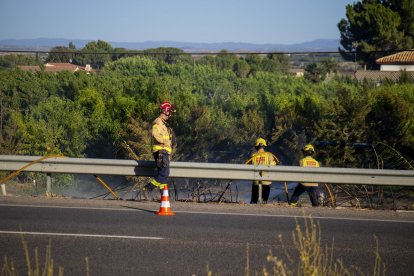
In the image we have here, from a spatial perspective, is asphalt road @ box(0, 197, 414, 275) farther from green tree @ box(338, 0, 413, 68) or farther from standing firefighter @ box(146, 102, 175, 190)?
green tree @ box(338, 0, 413, 68)

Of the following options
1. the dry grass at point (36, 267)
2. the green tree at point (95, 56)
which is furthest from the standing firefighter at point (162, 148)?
the green tree at point (95, 56)

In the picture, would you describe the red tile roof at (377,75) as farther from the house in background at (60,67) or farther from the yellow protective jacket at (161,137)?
the yellow protective jacket at (161,137)

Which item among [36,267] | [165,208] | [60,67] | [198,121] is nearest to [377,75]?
[198,121]

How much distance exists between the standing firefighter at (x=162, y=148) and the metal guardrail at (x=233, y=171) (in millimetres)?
363

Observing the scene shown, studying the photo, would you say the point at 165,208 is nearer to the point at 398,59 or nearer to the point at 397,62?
the point at 397,62

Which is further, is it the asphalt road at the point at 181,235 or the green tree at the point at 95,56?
the green tree at the point at 95,56

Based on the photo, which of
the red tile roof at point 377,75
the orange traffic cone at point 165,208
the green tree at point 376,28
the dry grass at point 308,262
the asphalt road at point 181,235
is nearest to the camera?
the dry grass at point 308,262

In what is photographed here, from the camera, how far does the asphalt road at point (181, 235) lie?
7770 mm

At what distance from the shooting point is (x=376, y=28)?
7088 centimetres

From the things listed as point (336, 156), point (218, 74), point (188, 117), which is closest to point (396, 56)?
point (218, 74)

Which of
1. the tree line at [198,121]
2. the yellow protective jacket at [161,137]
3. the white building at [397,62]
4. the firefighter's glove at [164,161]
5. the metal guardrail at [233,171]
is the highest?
the yellow protective jacket at [161,137]

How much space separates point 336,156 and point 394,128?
7053 mm

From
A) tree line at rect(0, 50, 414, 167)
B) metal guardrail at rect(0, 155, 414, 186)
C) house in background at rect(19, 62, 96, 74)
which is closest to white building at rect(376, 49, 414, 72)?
tree line at rect(0, 50, 414, 167)

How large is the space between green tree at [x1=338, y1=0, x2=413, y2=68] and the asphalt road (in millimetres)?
59346
